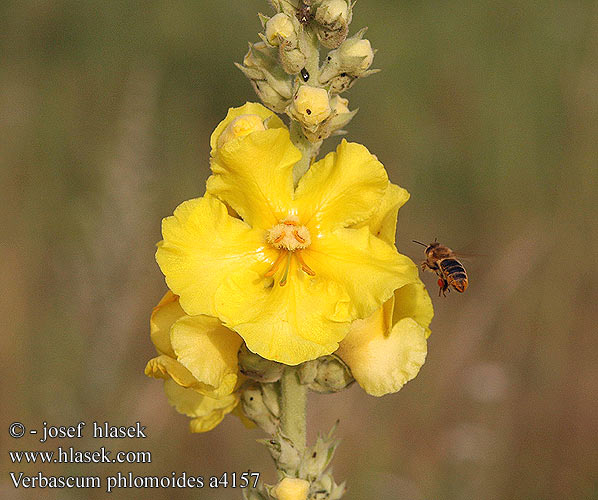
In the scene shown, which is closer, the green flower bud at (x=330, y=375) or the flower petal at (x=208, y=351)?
the flower petal at (x=208, y=351)

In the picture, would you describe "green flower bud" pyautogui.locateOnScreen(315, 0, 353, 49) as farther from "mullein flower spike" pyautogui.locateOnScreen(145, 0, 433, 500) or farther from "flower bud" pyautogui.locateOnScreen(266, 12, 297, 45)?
"flower bud" pyautogui.locateOnScreen(266, 12, 297, 45)

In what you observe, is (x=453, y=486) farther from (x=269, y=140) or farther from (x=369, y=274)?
(x=269, y=140)

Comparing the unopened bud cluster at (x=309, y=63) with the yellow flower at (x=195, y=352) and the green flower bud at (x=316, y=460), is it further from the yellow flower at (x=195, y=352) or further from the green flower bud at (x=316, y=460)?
the green flower bud at (x=316, y=460)

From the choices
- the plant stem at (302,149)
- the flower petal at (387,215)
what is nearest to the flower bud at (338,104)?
the plant stem at (302,149)

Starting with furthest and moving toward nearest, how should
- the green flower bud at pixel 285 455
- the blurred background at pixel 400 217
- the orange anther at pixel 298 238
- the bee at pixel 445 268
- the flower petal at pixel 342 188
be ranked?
the blurred background at pixel 400 217, the bee at pixel 445 268, the green flower bud at pixel 285 455, the orange anther at pixel 298 238, the flower petal at pixel 342 188

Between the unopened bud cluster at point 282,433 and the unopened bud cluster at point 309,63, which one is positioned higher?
the unopened bud cluster at point 309,63

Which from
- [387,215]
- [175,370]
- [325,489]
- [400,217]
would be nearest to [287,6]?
[387,215]

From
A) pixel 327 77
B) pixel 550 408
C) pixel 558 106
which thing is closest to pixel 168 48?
pixel 558 106

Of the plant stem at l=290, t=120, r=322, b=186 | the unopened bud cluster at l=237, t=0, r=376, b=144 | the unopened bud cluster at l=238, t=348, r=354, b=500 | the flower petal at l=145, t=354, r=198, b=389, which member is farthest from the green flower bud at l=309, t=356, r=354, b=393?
the unopened bud cluster at l=237, t=0, r=376, b=144
